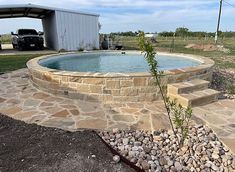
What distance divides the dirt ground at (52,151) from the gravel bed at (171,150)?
0.26 m

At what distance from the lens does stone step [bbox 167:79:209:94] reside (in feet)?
14.3

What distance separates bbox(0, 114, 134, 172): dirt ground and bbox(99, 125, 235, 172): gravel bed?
0.26 meters

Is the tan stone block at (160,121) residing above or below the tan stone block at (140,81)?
below

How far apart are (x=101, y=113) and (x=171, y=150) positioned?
1.53m

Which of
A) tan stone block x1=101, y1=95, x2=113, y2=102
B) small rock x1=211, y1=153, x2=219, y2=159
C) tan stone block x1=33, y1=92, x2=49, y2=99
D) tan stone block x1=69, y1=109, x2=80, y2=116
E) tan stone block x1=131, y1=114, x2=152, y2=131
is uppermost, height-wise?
tan stone block x1=101, y1=95, x2=113, y2=102

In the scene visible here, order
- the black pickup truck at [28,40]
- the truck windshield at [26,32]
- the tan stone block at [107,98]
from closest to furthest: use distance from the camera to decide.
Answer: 1. the tan stone block at [107,98]
2. the black pickup truck at [28,40]
3. the truck windshield at [26,32]

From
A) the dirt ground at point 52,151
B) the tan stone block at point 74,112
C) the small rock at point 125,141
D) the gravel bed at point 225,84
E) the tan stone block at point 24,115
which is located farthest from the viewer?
the gravel bed at point 225,84

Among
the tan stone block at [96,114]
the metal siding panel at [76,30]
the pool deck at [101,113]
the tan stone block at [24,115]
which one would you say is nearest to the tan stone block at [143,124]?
the pool deck at [101,113]

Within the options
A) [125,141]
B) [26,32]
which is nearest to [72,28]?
[26,32]

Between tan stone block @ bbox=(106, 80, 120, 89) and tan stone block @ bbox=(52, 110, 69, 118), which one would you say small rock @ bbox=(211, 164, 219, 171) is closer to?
tan stone block @ bbox=(106, 80, 120, 89)

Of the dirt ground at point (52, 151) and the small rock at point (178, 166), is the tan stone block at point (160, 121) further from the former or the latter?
the dirt ground at point (52, 151)

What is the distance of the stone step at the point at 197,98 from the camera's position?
4.11m

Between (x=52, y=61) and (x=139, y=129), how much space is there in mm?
5652

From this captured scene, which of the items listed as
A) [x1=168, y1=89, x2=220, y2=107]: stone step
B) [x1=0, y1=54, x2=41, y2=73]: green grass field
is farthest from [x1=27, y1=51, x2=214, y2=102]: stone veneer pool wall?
[x1=0, y1=54, x2=41, y2=73]: green grass field
